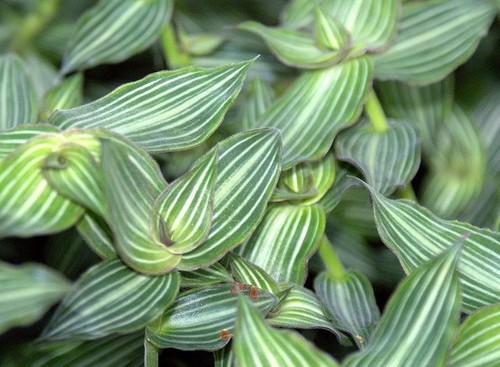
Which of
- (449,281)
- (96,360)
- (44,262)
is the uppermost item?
(449,281)

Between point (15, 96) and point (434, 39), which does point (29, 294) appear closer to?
point (15, 96)

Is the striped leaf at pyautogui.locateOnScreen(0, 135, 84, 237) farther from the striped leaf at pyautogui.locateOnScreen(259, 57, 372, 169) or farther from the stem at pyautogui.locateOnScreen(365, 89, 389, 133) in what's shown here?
the stem at pyautogui.locateOnScreen(365, 89, 389, 133)

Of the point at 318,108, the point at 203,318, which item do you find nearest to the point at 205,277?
the point at 203,318

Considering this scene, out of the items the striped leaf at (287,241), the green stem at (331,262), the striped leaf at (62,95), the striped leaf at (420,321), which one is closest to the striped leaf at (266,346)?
the striped leaf at (420,321)

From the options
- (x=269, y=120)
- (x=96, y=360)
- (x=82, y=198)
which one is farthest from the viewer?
(x=269, y=120)

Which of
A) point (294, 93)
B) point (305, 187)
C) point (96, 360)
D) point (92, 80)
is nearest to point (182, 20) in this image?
point (92, 80)

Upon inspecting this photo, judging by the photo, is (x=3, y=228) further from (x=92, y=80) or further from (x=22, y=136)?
(x=92, y=80)

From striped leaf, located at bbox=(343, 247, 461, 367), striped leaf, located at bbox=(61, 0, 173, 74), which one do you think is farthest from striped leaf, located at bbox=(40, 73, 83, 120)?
striped leaf, located at bbox=(343, 247, 461, 367)
